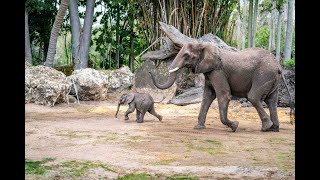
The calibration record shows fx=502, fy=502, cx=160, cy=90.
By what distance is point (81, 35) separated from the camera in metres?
18.4

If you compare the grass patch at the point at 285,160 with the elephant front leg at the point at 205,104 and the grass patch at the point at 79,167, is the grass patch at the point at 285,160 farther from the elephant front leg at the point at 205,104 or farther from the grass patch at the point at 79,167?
the elephant front leg at the point at 205,104

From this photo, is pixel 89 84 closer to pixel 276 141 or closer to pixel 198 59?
pixel 198 59

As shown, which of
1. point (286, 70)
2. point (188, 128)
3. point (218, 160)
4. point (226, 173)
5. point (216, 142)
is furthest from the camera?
point (286, 70)

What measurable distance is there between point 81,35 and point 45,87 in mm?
6334

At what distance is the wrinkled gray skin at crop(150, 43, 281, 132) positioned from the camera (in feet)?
29.1

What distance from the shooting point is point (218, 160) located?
5832 millimetres

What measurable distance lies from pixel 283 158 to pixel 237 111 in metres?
6.69

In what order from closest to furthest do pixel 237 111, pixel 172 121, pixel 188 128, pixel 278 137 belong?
pixel 278 137 < pixel 188 128 < pixel 172 121 < pixel 237 111

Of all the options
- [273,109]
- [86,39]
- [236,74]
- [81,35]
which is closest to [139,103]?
[236,74]

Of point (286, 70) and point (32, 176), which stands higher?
point (286, 70)

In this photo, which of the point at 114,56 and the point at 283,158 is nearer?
the point at 283,158

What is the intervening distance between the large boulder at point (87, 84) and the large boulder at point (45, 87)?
90cm
